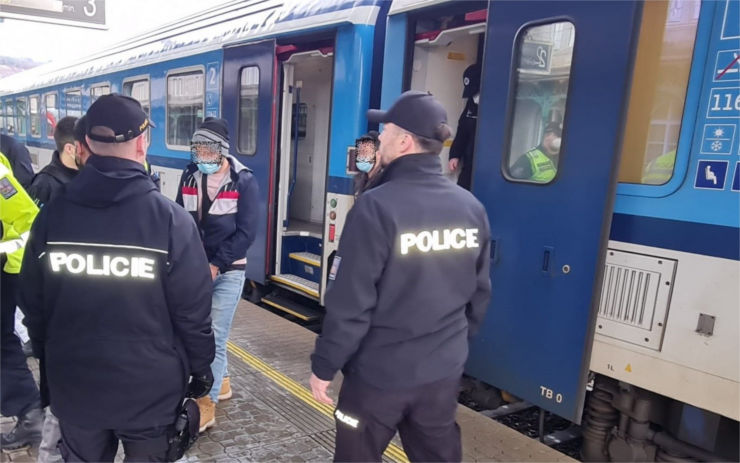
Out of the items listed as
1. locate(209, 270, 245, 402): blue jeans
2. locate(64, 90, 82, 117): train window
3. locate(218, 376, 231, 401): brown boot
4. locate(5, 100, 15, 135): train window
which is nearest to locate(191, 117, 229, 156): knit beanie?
locate(209, 270, 245, 402): blue jeans

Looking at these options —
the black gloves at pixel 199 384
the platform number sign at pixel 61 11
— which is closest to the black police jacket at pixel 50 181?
the black gloves at pixel 199 384

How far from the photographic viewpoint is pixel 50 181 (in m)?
3.41

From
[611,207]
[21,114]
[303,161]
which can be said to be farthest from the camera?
[21,114]

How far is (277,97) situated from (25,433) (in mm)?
3632

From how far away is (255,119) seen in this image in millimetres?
5863

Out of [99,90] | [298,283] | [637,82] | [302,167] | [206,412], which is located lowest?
[206,412]

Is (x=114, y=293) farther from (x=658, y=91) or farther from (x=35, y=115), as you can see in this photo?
(x=35, y=115)

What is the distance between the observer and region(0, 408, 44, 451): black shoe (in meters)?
3.02

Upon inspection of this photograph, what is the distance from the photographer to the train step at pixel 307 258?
18.8ft

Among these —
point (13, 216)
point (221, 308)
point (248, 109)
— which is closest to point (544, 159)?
point (221, 308)

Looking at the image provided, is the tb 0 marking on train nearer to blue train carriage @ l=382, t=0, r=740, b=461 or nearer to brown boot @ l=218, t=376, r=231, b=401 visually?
blue train carriage @ l=382, t=0, r=740, b=461

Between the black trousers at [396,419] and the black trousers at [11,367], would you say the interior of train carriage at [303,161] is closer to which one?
the black trousers at [11,367]

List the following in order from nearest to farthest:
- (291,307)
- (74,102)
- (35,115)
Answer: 1. (291,307)
2. (74,102)
3. (35,115)

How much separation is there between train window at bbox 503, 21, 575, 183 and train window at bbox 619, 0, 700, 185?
35 centimetres
